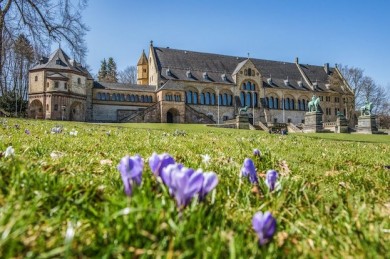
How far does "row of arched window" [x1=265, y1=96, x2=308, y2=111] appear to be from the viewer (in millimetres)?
63438

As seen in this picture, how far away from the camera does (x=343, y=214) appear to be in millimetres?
1489

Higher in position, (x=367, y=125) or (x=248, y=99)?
(x=248, y=99)

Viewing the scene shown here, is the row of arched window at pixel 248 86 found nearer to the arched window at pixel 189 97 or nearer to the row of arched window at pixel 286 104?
the row of arched window at pixel 286 104

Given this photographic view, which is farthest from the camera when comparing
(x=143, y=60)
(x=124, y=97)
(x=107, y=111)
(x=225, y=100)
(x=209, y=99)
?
(x=143, y=60)

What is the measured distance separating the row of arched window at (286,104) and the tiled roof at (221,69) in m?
2.62

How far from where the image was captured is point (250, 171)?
6.00 ft

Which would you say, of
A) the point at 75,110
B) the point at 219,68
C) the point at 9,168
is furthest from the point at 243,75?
the point at 9,168

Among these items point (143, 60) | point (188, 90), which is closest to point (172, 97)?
point (188, 90)

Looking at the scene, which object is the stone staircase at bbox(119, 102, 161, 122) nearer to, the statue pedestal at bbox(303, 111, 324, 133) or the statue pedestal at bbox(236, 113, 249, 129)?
the statue pedestal at bbox(236, 113, 249, 129)

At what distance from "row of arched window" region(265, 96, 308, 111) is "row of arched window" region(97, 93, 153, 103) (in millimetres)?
24238

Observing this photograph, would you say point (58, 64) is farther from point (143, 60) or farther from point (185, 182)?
point (185, 182)

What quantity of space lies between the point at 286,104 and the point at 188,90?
70.9 ft

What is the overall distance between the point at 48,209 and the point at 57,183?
26 cm

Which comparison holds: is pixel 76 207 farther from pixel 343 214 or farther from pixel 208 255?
pixel 343 214
